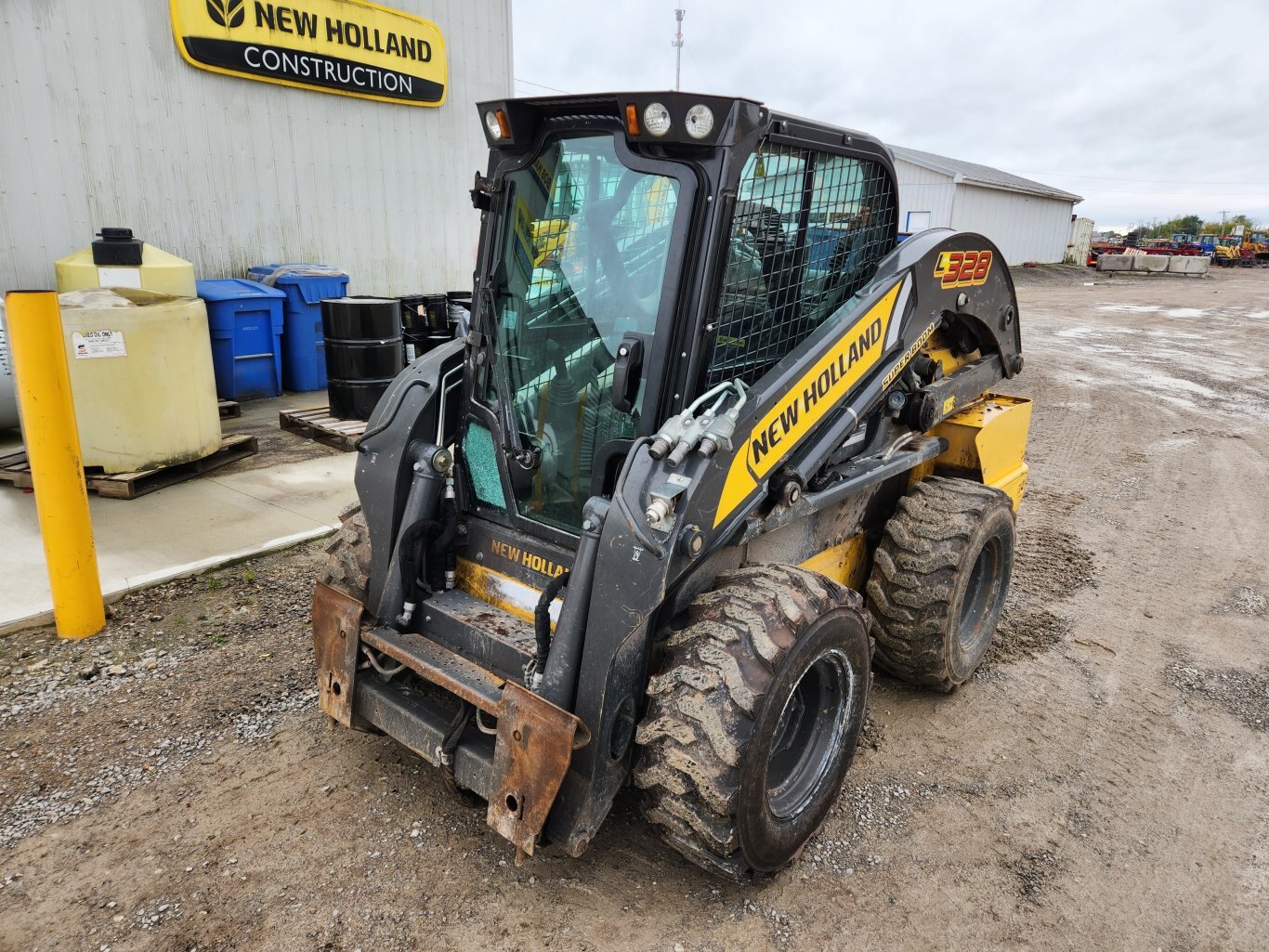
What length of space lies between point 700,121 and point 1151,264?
42625mm

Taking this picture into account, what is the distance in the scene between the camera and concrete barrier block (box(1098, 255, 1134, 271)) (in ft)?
125

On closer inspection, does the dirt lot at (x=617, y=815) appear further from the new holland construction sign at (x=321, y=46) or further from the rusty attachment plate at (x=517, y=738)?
the new holland construction sign at (x=321, y=46)

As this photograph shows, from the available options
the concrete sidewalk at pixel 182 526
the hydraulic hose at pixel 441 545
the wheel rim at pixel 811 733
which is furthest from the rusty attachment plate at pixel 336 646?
the concrete sidewalk at pixel 182 526

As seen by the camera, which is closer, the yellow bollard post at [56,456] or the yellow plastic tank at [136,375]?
the yellow bollard post at [56,456]

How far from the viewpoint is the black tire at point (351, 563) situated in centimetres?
356

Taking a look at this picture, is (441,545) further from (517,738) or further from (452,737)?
(517,738)

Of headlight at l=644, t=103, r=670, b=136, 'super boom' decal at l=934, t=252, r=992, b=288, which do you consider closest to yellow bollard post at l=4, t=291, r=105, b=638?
headlight at l=644, t=103, r=670, b=136

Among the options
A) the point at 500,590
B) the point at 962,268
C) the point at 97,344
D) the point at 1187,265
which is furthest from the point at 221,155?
the point at 1187,265

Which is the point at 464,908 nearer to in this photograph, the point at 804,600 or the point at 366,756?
the point at 366,756

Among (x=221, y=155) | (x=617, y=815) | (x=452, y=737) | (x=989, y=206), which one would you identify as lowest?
(x=617, y=815)

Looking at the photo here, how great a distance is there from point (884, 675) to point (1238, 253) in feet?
185

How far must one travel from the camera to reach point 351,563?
11.8 ft

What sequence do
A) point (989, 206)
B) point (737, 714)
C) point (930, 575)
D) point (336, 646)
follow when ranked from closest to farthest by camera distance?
point (737, 714), point (336, 646), point (930, 575), point (989, 206)

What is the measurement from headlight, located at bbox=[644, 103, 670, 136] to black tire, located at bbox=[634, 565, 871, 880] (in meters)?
1.47
